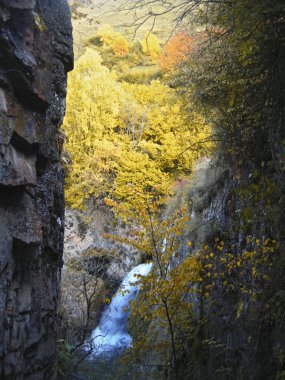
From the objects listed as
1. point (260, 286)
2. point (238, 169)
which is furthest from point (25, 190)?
point (238, 169)

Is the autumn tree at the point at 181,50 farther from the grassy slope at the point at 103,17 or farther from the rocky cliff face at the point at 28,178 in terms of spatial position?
the rocky cliff face at the point at 28,178

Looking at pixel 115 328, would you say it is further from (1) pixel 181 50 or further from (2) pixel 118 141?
(1) pixel 181 50

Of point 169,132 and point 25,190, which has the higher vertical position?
point 169,132

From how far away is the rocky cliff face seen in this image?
5.08 m

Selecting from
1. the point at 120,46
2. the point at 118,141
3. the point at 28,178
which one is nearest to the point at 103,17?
the point at 118,141

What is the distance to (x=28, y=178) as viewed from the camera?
5438mm

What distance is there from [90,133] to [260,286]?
1450 cm

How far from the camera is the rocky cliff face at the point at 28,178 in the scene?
5082 millimetres

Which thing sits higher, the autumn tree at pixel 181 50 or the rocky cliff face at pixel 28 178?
the autumn tree at pixel 181 50

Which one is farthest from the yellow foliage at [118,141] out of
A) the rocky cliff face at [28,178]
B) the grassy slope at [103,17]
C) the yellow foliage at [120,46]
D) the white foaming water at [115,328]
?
the yellow foliage at [120,46]

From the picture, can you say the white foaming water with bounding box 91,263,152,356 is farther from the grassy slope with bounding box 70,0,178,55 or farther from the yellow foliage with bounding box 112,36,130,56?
the yellow foliage with bounding box 112,36,130,56

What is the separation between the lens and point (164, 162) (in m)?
18.9

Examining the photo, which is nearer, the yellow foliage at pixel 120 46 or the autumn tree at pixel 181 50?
the autumn tree at pixel 181 50

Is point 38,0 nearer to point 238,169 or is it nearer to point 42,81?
point 42,81
